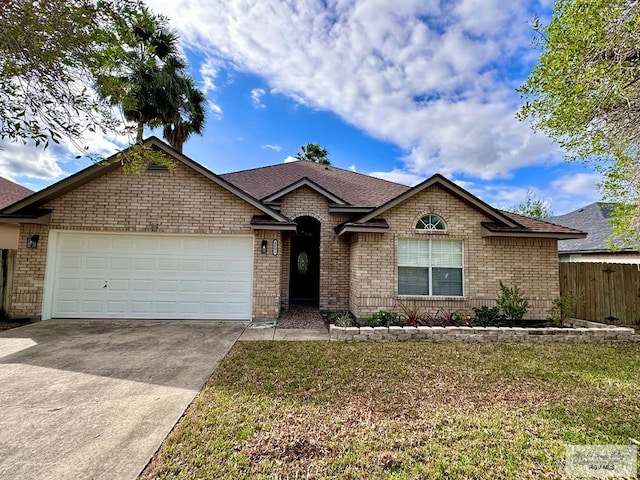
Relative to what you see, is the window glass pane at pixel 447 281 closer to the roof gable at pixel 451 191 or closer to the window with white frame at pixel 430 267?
the window with white frame at pixel 430 267

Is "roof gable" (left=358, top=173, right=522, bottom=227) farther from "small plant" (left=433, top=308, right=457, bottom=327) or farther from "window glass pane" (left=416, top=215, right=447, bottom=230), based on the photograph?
"small plant" (left=433, top=308, right=457, bottom=327)

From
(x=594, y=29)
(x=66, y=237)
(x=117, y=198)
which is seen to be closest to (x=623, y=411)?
(x=594, y=29)

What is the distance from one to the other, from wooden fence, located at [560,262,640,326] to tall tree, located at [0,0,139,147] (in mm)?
14353

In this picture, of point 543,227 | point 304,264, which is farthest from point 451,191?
point 304,264

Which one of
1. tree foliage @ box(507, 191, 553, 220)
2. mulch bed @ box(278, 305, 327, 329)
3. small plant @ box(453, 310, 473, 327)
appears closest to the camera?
small plant @ box(453, 310, 473, 327)

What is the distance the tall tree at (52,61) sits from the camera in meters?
5.31

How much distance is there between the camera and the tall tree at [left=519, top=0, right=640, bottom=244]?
711 cm

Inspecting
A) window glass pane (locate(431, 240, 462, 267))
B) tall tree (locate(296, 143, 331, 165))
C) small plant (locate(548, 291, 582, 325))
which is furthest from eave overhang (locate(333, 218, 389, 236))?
tall tree (locate(296, 143, 331, 165))

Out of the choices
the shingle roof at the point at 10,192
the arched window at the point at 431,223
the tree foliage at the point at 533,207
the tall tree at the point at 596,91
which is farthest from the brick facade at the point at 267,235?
the tree foliage at the point at 533,207

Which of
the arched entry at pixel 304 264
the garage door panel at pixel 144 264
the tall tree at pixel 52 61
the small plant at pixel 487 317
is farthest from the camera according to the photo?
the arched entry at pixel 304 264

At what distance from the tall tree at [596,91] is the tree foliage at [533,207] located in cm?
3109

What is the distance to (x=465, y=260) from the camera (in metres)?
9.44

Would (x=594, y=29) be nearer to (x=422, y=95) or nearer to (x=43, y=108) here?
(x=422, y=95)

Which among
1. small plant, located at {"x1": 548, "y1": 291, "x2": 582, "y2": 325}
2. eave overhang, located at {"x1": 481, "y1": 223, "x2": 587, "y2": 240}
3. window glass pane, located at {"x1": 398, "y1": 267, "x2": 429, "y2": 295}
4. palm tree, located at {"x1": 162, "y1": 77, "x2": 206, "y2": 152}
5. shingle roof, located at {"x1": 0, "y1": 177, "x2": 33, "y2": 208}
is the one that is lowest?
small plant, located at {"x1": 548, "y1": 291, "x2": 582, "y2": 325}
